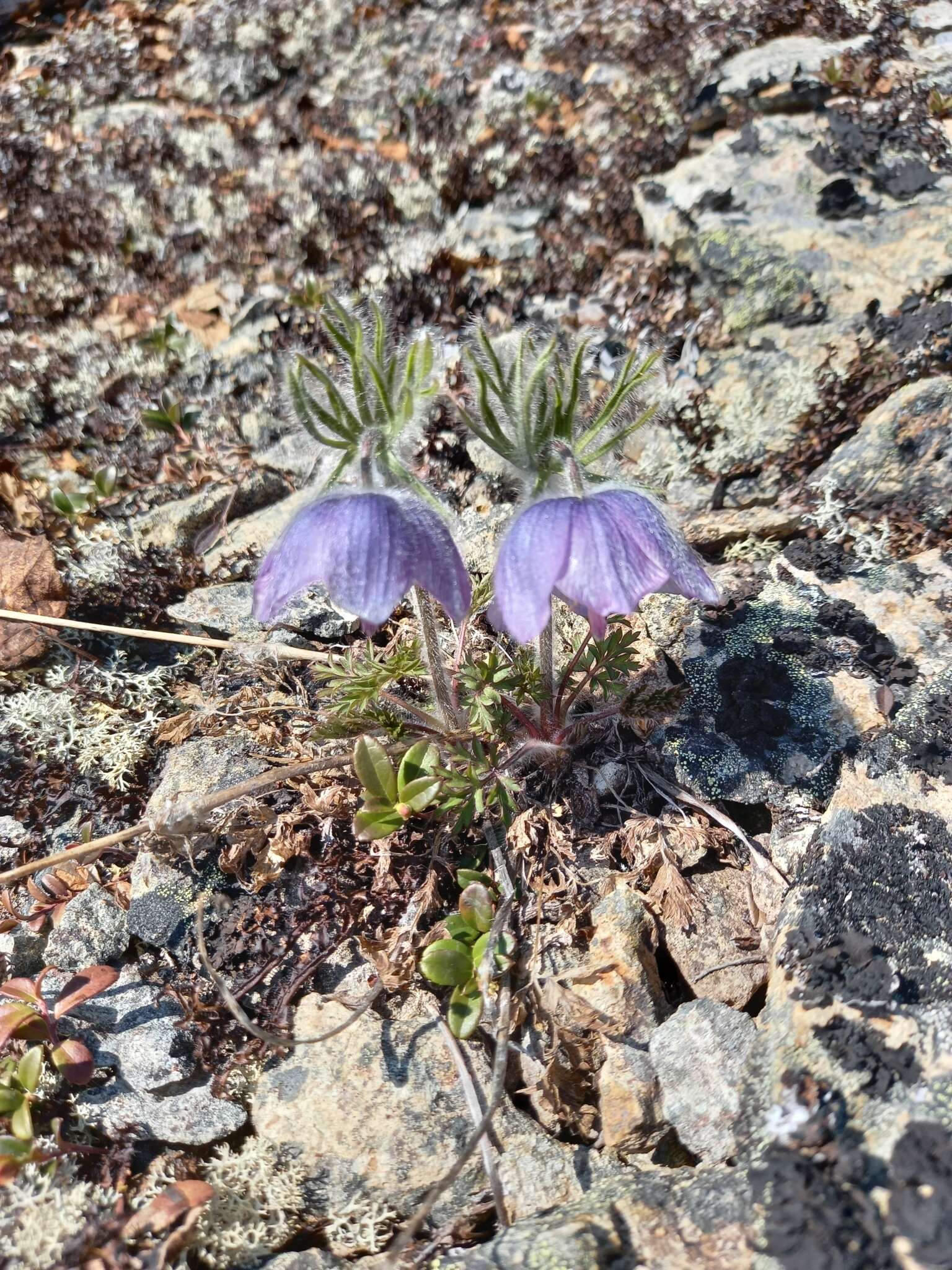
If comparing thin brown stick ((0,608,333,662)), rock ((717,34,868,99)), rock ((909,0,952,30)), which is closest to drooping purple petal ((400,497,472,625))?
thin brown stick ((0,608,333,662))

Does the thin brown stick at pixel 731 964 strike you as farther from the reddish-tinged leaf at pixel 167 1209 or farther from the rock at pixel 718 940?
the reddish-tinged leaf at pixel 167 1209

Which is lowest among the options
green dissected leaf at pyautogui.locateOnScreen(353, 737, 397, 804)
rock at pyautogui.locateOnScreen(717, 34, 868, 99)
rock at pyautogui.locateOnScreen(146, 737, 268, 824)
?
rock at pyautogui.locateOnScreen(146, 737, 268, 824)

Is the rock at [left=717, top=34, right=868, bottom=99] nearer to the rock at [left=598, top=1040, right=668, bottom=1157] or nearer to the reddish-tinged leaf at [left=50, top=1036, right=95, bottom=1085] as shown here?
the rock at [left=598, top=1040, right=668, bottom=1157]

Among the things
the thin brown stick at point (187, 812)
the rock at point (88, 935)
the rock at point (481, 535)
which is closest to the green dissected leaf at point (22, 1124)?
the rock at point (88, 935)

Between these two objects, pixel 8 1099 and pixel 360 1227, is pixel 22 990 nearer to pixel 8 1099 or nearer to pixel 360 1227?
pixel 8 1099

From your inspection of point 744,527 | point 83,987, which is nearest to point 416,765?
point 83,987

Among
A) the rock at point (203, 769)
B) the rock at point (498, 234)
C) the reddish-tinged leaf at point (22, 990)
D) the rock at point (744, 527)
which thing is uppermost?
the rock at point (498, 234)
